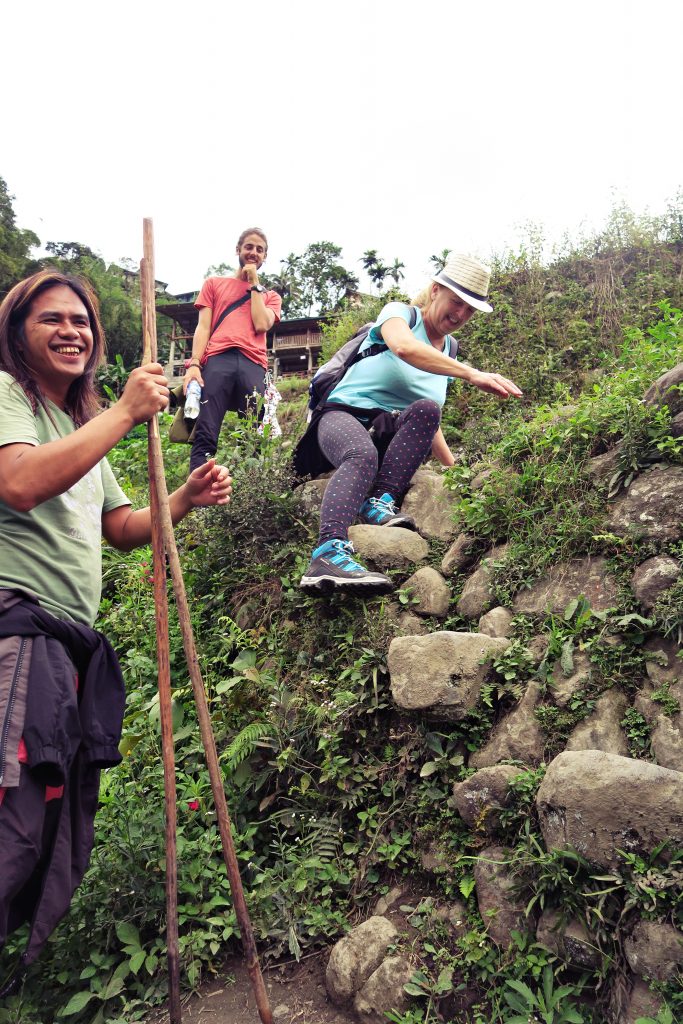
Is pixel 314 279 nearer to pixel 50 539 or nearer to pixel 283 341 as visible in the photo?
pixel 283 341

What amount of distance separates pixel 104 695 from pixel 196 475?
0.83 metres

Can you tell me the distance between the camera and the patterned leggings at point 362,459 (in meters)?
4.02

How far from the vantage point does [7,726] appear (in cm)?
190

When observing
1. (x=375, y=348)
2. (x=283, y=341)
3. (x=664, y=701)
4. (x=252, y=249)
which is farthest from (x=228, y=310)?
(x=283, y=341)

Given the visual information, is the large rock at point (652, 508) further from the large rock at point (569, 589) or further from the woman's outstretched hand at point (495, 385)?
the woman's outstretched hand at point (495, 385)

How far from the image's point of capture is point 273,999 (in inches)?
105

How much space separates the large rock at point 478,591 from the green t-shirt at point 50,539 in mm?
1951

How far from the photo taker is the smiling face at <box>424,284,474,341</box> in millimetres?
4262

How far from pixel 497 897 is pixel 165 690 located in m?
1.33

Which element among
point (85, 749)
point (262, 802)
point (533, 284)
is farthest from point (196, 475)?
point (533, 284)

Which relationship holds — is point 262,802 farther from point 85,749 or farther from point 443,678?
point 85,749

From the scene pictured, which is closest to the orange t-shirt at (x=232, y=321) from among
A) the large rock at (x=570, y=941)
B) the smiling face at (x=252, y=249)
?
the smiling face at (x=252, y=249)

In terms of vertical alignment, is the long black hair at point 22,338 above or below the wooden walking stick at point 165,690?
above

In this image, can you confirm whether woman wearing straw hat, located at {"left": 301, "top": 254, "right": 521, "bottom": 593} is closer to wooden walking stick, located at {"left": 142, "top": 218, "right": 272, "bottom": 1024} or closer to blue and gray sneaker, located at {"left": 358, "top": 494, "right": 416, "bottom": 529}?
blue and gray sneaker, located at {"left": 358, "top": 494, "right": 416, "bottom": 529}
